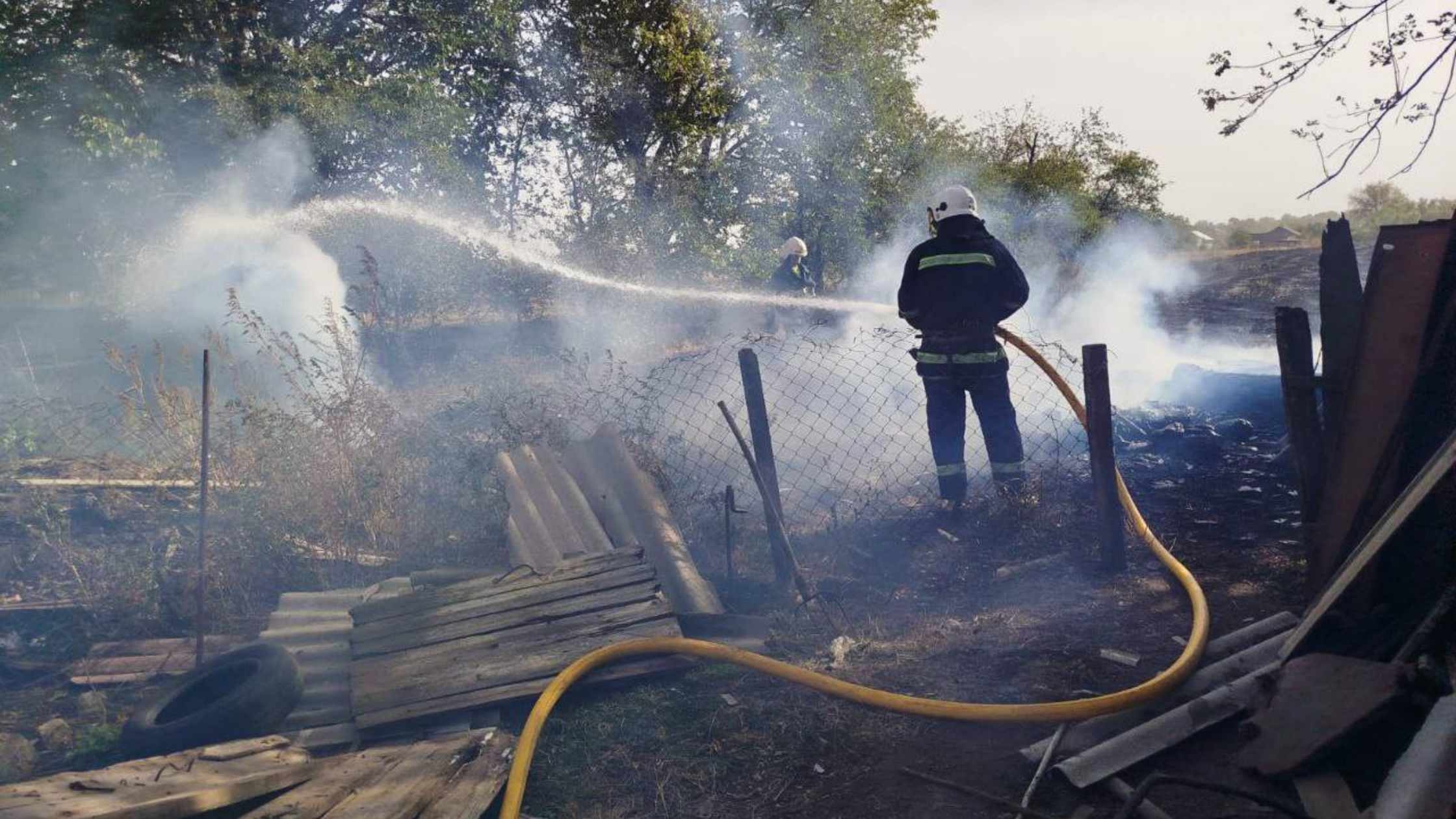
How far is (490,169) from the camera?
17531 mm

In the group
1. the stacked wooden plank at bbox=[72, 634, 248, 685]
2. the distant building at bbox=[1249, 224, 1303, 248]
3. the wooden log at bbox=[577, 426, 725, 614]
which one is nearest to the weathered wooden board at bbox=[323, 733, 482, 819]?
the wooden log at bbox=[577, 426, 725, 614]

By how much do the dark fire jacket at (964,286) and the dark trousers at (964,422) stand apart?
0.20m

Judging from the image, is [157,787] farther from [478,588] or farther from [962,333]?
[962,333]

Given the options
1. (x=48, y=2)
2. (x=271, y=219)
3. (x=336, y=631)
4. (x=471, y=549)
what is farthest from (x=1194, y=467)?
(x=48, y=2)

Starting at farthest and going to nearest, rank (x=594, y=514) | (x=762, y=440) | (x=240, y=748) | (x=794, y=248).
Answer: (x=794, y=248) < (x=594, y=514) < (x=762, y=440) < (x=240, y=748)

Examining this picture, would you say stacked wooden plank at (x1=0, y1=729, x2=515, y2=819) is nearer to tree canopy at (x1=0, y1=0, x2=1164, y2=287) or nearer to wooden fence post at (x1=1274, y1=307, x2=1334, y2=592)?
wooden fence post at (x1=1274, y1=307, x2=1334, y2=592)

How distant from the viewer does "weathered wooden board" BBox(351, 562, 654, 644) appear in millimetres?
4066

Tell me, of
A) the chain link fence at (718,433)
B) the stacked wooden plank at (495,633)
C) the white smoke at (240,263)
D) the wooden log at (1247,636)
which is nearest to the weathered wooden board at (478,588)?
the stacked wooden plank at (495,633)

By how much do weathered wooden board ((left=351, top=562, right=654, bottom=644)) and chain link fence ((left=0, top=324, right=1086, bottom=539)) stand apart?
1.38m

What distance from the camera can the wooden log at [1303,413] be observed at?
3760 millimetres

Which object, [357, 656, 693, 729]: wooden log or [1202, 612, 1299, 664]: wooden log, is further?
[357, 656, 693, 729]: wooden log

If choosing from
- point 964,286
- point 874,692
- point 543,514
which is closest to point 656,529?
point 543,514

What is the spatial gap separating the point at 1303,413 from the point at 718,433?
4.70 metres

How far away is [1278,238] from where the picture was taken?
3244 centimetres
